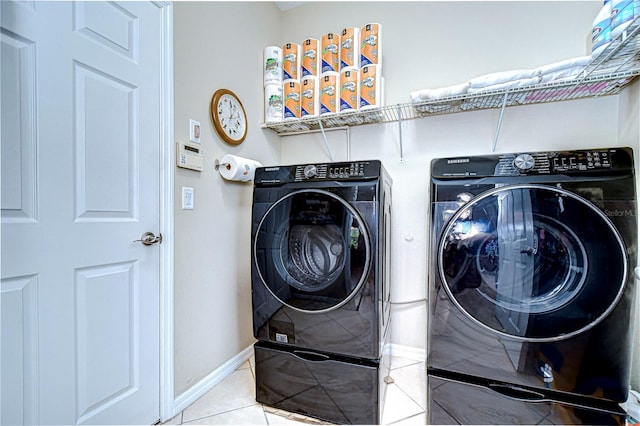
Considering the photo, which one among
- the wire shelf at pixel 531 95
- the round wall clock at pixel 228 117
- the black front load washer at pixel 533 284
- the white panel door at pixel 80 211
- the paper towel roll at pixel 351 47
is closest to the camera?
the white panel door at pixel 80 211

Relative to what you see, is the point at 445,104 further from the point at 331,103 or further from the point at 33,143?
the point at 33,143

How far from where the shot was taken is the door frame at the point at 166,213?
132cm

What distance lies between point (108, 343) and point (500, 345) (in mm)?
1613

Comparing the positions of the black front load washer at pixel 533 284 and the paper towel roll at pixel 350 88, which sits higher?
the paper towel roll at pixel 350 88

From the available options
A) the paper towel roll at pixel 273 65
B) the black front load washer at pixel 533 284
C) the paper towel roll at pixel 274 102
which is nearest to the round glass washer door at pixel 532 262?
the black front load washer at pixel 533 284

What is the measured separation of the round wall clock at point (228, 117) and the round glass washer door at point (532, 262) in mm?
1347

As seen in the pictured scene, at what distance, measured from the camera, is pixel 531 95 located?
1.54m

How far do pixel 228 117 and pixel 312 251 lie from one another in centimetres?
101

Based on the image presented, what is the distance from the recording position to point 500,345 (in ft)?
3.60

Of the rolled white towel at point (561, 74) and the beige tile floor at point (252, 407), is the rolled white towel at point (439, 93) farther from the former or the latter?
the beige tile floor at point (252, 407)

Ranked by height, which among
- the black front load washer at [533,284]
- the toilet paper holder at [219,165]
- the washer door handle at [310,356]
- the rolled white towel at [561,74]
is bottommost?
the washer door handle at [310,356]

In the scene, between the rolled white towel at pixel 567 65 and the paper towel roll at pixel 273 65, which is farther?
the paper towel roll at pixel 273 65

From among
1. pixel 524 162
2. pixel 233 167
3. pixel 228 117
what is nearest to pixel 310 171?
pixel 233 167

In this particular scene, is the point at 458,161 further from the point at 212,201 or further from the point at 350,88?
the point at 212,201
